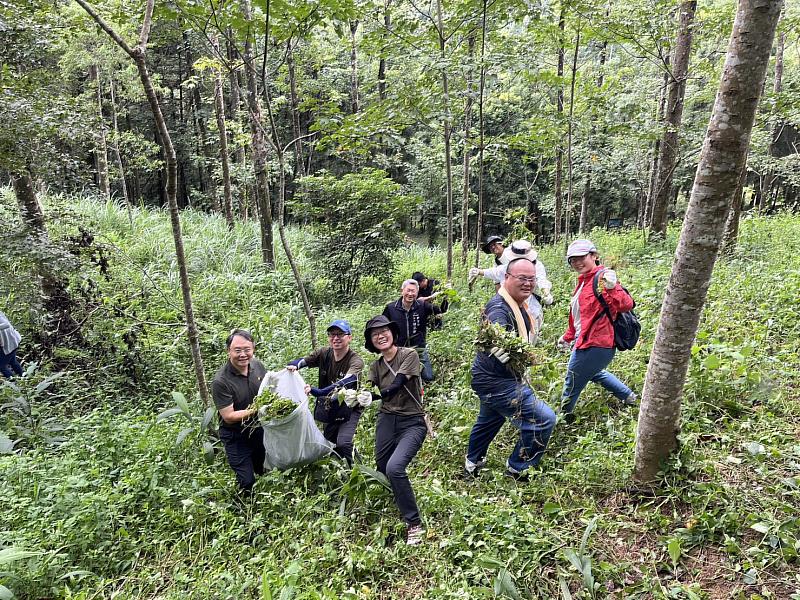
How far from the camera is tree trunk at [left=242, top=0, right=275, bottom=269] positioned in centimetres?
586

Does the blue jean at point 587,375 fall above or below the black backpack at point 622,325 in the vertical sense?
below

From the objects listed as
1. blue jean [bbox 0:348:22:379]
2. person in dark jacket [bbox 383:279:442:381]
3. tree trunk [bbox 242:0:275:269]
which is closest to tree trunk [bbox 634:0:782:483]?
person in dark jacket [bbox 383:279:442:381]

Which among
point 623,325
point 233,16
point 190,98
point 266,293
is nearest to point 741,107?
point 623,325

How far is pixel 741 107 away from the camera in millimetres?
2566

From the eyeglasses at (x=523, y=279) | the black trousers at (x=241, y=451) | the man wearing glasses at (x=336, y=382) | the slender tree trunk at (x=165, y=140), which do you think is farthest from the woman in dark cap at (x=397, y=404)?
the slender tree trunk at (x=165, y=140)

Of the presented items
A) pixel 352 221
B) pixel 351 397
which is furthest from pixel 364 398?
pixel 352 221

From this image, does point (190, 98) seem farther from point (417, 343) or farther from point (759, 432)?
point (759, 432)

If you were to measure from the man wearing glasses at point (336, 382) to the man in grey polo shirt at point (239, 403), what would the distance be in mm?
373

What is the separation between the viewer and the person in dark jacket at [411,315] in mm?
5684

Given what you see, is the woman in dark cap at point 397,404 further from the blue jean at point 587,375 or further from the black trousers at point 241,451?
the blue jean at point 587,375

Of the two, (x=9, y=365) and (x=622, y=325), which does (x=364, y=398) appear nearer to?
(x=622, y=325)

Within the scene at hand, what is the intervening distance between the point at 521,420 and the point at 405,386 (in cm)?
99

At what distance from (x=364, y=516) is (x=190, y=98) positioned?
79.0 feet

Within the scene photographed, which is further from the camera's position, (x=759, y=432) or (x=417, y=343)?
(x=417, y=343)
